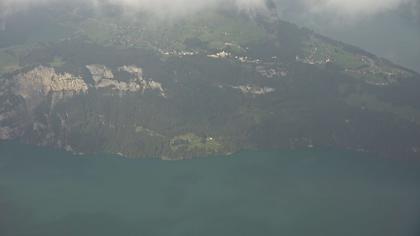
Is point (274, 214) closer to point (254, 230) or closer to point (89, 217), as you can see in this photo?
point (254, 230)

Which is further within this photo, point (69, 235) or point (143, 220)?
point (143, 220)

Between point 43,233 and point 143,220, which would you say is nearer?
point 43,233

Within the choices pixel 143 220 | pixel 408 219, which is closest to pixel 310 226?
pixel 408 219

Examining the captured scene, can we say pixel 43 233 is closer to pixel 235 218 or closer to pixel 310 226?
pixel 235 218

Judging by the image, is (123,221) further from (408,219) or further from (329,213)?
(408,219)

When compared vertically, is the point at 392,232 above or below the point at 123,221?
above

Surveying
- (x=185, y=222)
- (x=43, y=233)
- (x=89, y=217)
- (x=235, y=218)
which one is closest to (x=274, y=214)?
(x=235, y=218)

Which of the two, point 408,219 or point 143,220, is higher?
point 408,219
